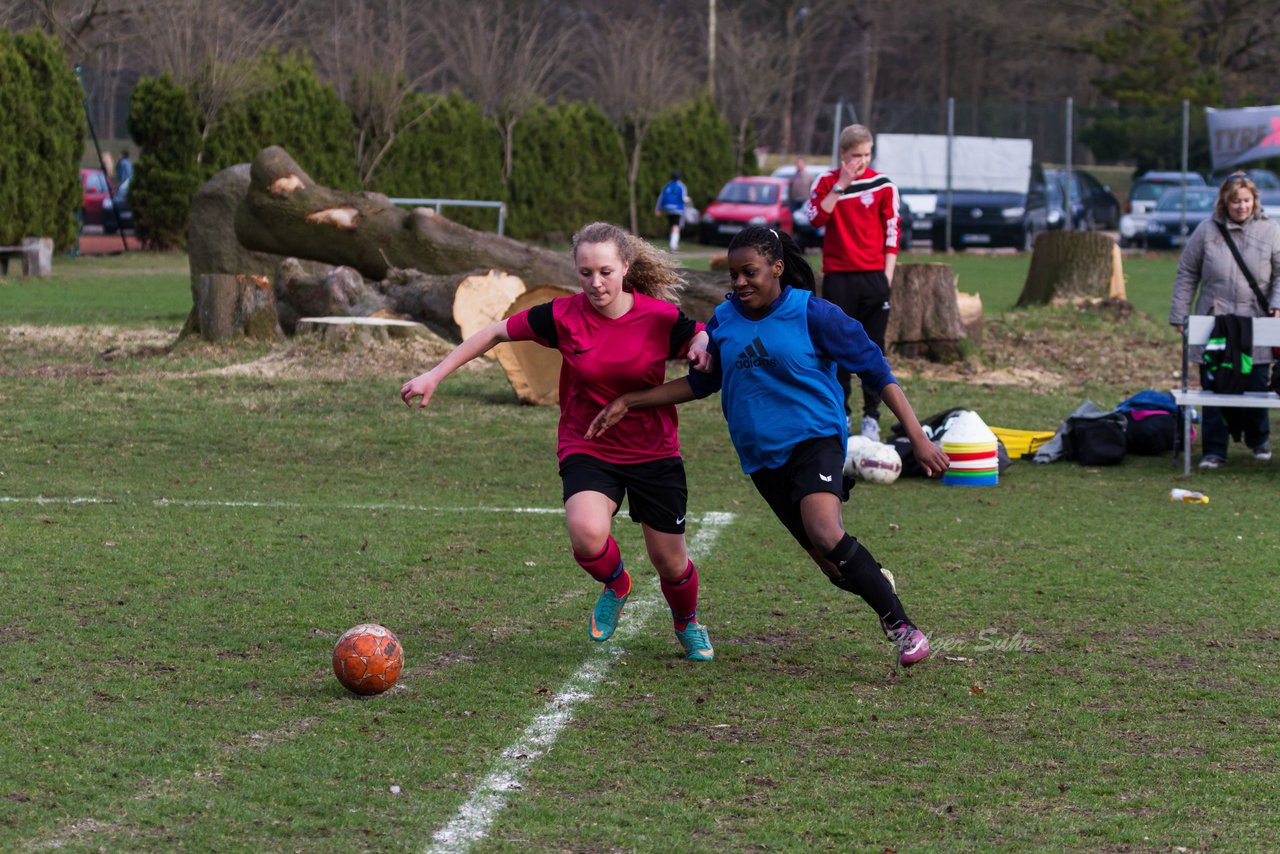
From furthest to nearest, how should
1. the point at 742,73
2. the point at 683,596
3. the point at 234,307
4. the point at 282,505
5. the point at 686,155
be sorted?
the point at 742,73 → the point at 686,155 → the point at 234,307 → the point at 282,505 → the point at 683,596

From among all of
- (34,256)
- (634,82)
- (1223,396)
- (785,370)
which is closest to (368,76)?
(34,256)

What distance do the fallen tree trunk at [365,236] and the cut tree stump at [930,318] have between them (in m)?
3.24

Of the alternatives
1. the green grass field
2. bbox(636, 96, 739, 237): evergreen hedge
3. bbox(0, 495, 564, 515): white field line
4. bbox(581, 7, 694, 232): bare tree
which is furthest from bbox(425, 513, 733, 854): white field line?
bbox(636, 96, 739, 237): evergreen hedge

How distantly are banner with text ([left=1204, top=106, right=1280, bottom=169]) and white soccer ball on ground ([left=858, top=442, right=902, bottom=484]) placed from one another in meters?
28.8

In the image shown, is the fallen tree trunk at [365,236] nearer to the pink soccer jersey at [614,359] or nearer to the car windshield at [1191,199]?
the pink soccer jersey at [614,359]

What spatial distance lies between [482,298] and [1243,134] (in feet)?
86.0

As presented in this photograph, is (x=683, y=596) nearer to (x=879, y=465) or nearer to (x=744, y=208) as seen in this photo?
(x=879, y=465)

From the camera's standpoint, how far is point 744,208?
37.2 metres

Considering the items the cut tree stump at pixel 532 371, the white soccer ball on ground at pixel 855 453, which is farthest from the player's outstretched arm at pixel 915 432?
the cut tree stump at pixel 532 371

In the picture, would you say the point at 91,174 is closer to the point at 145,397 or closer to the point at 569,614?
the point at 145,397

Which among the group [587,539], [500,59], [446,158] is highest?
[500,59]

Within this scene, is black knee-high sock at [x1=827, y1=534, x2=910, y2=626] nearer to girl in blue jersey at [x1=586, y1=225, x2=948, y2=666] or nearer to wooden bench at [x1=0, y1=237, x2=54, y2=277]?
girl in blue jersey at [x1=586, y1=225, x2=948, y2=666]

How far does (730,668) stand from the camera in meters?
5.54

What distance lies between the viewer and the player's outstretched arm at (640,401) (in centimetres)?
545
